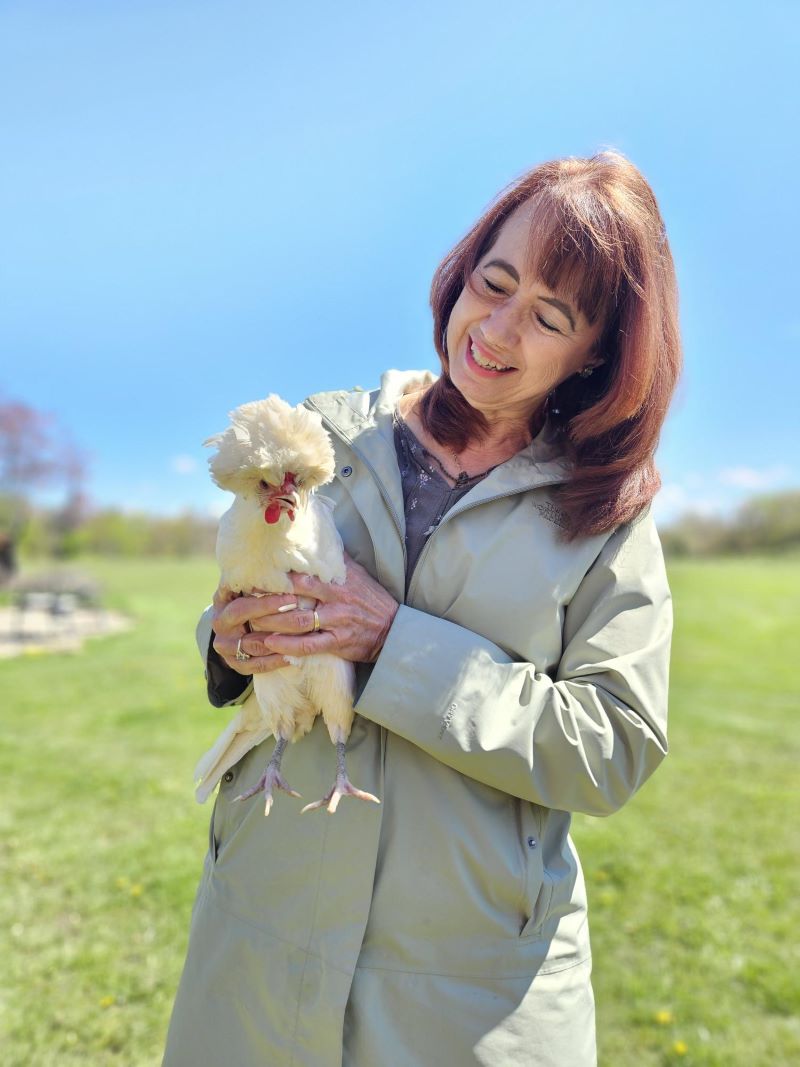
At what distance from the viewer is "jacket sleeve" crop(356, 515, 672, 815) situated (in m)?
1.61

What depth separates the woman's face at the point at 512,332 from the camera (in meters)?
1.84

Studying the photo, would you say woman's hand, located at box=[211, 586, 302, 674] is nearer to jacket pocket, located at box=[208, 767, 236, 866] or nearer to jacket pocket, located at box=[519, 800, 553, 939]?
jacket pocket, located at box=[208, 767, 236, 866]

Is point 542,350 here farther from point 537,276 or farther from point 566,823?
point 566,823

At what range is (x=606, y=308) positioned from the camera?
1.90m

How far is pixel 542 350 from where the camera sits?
1863 millimetres

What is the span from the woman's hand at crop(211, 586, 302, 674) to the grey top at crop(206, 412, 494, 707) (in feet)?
0.41

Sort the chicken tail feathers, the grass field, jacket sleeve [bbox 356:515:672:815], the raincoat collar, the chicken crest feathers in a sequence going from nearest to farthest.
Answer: jacket sleeve [bbox 356:515:672:815] < the chicken crest feathers < the raincoat collar < the chicken tail feathers < the grass field

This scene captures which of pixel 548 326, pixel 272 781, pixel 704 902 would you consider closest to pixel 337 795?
pixel 272 781

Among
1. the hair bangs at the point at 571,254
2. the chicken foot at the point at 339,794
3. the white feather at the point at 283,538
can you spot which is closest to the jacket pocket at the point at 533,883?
the chicken foot at the point at 339,794

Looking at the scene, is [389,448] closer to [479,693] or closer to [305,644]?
[305,644]

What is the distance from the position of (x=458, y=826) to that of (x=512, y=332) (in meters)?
1.15

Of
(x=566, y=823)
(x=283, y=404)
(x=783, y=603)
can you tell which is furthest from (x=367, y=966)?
(x=783, y=603)

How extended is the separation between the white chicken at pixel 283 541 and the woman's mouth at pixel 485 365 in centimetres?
42

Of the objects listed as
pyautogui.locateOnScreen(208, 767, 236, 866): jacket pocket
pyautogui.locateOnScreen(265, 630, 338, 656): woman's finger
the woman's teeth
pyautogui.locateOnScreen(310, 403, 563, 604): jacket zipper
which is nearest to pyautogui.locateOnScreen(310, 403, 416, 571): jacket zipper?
pyautogui.locateOnScreen(310, 403, 563, 604): jacket zipper
